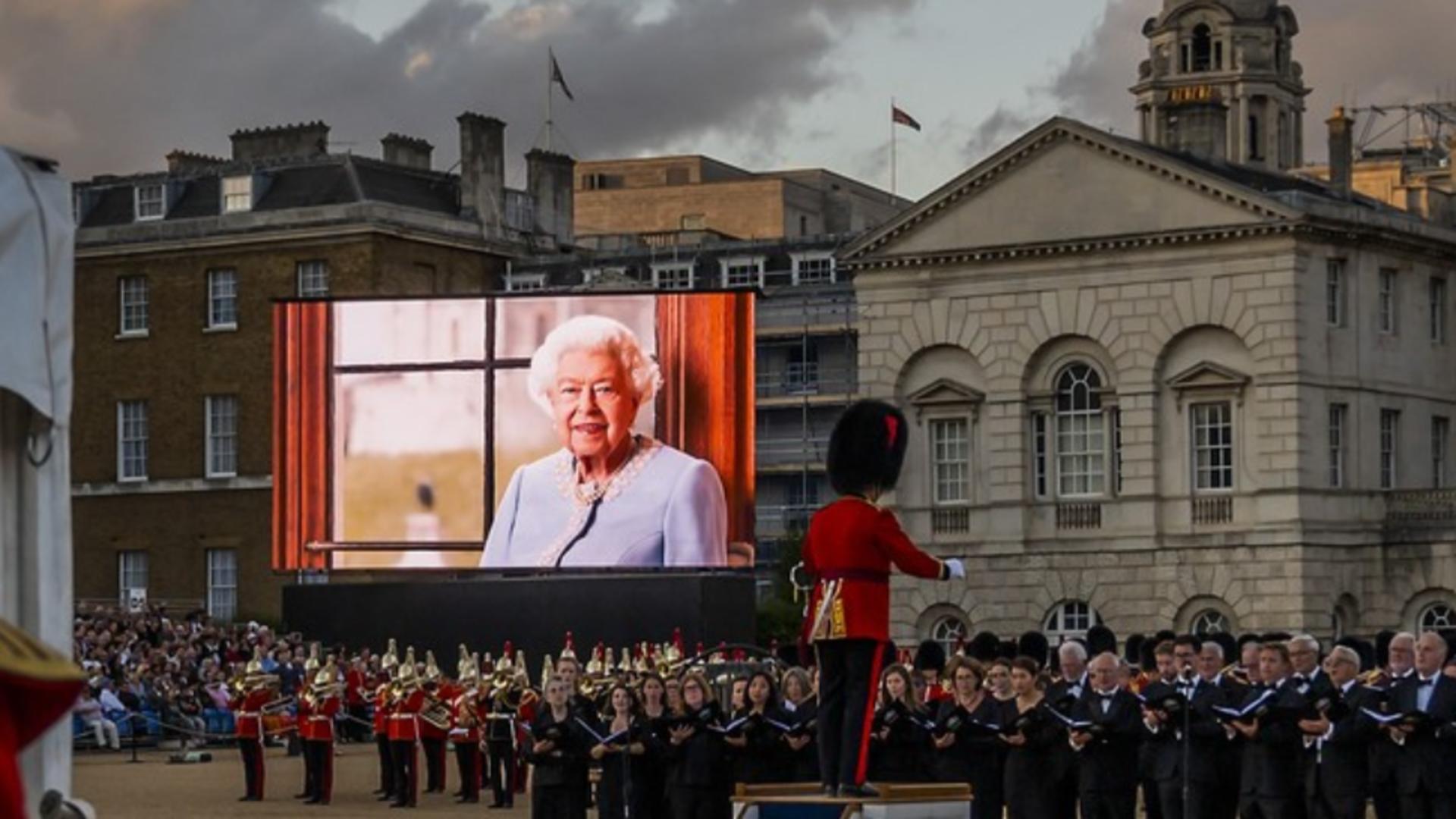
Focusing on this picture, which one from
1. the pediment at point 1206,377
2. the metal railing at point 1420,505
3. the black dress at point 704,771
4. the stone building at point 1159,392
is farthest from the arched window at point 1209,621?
the black dress at point 704,771

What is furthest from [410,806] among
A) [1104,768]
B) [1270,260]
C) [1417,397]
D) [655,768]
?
[1417,397]

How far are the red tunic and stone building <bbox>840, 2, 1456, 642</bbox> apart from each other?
108 ft

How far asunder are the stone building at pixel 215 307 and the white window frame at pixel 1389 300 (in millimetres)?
23034

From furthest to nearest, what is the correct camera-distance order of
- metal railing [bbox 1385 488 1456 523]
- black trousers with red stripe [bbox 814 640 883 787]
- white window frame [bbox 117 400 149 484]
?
1. white window frame [bbox 117 400 149 484]
2. metal railing [bbox 1385 488 1456 523]
3. black trousers with red stripe [bbox 814 640 883 787]

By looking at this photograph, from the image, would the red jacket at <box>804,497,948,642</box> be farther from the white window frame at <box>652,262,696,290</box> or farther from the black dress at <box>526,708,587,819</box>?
the white window frame at <box>652,262,696,290</box>

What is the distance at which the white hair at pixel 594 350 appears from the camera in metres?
53.6

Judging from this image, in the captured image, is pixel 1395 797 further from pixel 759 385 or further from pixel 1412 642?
pixel 759 385

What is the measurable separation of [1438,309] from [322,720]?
136 feet

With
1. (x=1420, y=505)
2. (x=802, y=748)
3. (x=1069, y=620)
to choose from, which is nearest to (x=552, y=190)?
(x=1069, y=620)

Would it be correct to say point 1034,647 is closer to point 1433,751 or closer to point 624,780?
point 624,780

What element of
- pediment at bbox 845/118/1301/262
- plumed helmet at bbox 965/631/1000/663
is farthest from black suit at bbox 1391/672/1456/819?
pediment at bbox 845/118/1301/262

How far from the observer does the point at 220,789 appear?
41.1m

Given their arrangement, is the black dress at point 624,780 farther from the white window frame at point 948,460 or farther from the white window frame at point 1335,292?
the white window frame at point 948,460

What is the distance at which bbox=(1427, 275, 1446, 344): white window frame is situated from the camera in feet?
243
